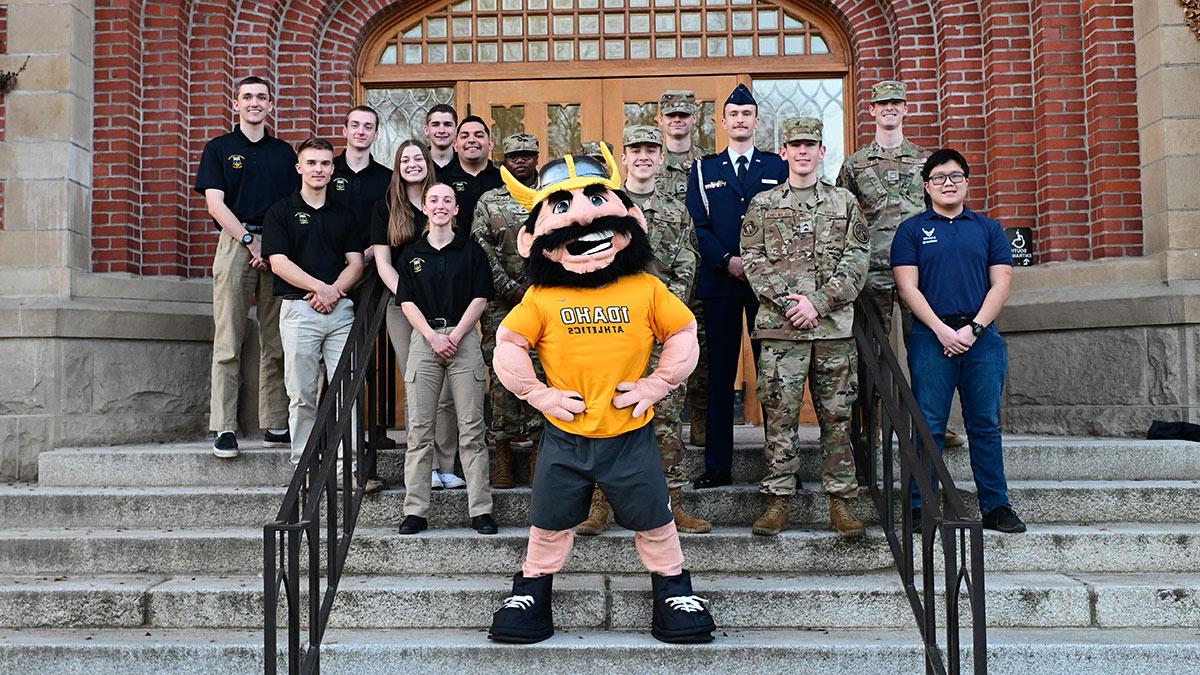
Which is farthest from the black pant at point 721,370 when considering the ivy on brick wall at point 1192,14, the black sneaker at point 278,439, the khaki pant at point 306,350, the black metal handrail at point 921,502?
the ivy on brick wall at point 1192,14

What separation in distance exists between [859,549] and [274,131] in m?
5.55

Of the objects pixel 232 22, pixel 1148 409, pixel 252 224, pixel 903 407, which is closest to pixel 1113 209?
pixel 1148 409

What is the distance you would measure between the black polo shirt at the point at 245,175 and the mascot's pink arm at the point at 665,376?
3037 mm

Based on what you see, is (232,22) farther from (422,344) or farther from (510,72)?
(422,344)

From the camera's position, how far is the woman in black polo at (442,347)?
5301mm

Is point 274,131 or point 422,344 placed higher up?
point 274,131

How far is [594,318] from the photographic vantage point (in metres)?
4.44

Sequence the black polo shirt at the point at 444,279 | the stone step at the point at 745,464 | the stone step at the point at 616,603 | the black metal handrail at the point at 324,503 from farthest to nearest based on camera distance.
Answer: the stone step at the point at 745,464 < the black polo shirt at the point at 444,279 < the stone step at the point at 616,603 < the black metal handrail at the point at 324,503

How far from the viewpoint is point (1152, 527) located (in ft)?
17.7

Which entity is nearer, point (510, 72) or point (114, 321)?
point (114, 321)

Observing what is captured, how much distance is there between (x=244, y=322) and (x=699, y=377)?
2.75 m

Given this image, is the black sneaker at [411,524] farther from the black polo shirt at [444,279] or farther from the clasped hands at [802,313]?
the clasped hands at [802,313]

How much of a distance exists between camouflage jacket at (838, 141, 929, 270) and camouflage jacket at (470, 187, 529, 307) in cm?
194

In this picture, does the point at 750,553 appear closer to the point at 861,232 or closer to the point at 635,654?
the point at 635,654
